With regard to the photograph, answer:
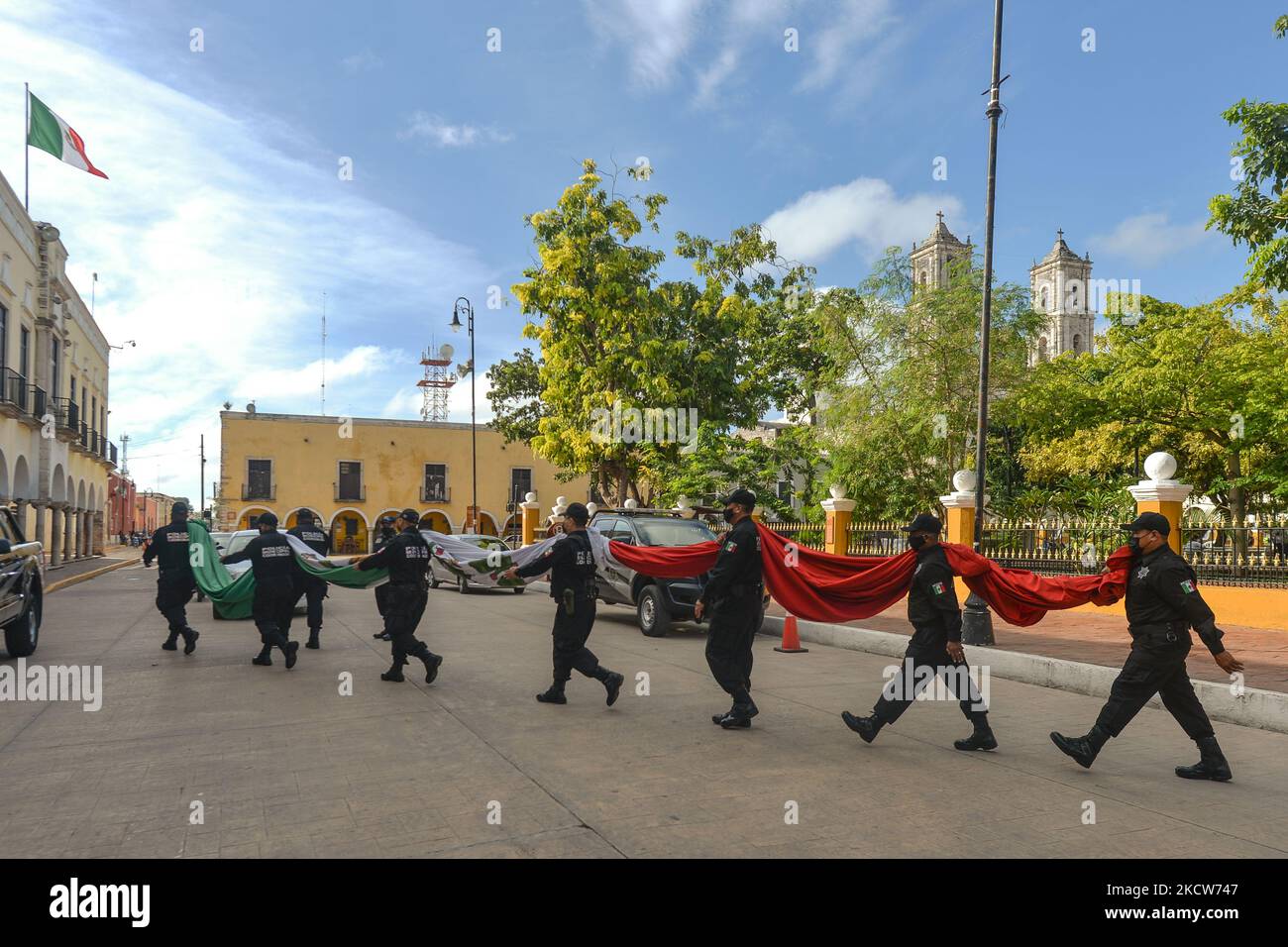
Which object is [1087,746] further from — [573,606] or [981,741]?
[573,606]

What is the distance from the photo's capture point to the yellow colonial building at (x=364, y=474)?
151 ft

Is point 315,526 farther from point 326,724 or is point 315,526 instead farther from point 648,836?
point 648,836

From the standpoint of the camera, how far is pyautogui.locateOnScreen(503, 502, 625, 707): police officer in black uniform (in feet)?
25.5

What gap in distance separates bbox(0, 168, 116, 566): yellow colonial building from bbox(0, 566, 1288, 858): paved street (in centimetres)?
2206

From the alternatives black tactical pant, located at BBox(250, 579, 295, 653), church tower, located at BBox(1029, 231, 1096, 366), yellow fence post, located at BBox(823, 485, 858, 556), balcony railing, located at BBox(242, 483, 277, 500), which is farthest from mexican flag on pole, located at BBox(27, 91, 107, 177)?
church tower, located at BBox(1029, 231, 1096, 366)

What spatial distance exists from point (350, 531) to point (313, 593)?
39305 millimetres

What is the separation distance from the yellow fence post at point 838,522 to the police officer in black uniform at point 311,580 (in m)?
10.8

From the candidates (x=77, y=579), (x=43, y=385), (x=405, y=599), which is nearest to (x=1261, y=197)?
(x=405, y=599)

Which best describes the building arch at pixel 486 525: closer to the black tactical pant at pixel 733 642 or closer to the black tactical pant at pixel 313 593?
the black tactical pant at pixel 313 593

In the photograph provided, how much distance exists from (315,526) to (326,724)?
5705 millimetres

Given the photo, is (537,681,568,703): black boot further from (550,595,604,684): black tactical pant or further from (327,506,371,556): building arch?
(327,506,371,556): building arch

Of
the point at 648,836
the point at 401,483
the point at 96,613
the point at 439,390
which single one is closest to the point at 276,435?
the point at 401,483

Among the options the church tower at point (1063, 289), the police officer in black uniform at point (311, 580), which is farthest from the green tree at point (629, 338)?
the church tower at point (1063, 289)
